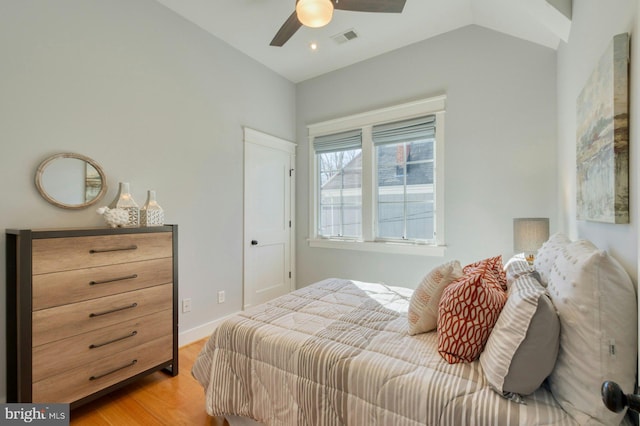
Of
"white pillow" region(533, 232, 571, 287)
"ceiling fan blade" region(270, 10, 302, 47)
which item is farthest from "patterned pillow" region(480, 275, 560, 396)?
"ceiling fan blade" region(270, 10, 302, 47)

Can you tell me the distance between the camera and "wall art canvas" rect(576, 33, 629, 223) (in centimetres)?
103

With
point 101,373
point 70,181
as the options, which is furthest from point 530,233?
point 70,181

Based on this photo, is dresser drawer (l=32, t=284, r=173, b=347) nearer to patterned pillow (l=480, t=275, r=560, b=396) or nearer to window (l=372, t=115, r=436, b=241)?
patterned pillow (l=480, t=275, r=560, b=396)

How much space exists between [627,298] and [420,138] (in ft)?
8.21

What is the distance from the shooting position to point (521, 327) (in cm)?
100

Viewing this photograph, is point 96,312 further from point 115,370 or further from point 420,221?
point 420,221

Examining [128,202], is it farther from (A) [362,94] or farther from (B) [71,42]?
(A) [362,94]

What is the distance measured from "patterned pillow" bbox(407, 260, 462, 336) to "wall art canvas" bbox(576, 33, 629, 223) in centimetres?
66

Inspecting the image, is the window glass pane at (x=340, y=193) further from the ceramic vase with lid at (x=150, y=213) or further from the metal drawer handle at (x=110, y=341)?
the metal drawer handle at (x=110, y=341)

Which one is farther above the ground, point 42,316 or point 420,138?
point 420,138

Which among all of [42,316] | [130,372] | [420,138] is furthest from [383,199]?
[42,316]

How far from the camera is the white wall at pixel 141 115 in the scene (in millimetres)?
1847

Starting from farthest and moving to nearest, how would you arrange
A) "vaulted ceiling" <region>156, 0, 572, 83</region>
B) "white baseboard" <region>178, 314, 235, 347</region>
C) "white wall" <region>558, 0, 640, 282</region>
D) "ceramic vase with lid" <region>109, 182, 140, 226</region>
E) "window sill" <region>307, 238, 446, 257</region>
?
"window sill" <region>307, 238, 446, 257</region> < "white baseboard" <region>178, 314, 235, 347</region> < "vaulted ceiling" <region>156, 0, 572, 83</region> < "ceramic vase with lid" <region>109, 182, 140, 226</region> < "white wall" <region>558, 0, 640, 282</region>

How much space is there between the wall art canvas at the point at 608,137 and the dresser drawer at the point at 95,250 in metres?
2.55
